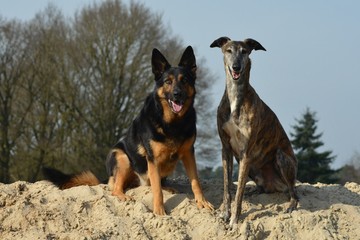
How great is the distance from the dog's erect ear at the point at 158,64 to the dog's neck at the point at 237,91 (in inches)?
38.8

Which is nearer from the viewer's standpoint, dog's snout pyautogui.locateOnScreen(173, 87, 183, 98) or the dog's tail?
dog's snout pyautogui.locateOnScreen(173, 87, 183, 98)

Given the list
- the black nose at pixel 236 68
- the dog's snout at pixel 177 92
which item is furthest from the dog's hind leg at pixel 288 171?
the dog's snout at pixel 177 92

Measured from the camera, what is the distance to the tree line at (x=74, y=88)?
993 inches

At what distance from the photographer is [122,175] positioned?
8719 millimetres

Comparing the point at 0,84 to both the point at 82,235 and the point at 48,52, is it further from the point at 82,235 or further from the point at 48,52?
the point at 82,235

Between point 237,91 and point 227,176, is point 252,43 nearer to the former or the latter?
point 237,91

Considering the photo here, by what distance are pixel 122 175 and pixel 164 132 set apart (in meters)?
1.05

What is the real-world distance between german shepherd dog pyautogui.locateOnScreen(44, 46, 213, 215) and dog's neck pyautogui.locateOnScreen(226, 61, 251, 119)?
63 cm

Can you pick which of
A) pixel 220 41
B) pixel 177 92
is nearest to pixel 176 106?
pixel 177 92

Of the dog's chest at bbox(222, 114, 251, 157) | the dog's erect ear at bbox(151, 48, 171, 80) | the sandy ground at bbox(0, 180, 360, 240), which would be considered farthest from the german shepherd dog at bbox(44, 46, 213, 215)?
the dog's chest at bbox(222, 114, 251, 157)

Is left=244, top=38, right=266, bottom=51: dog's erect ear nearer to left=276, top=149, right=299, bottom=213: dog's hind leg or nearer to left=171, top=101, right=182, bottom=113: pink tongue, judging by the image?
left=171, top=101, right=182, bottom=113: pink tongue

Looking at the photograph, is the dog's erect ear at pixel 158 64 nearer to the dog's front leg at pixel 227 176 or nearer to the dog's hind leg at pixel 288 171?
the dog's front leg at pixel 227 176

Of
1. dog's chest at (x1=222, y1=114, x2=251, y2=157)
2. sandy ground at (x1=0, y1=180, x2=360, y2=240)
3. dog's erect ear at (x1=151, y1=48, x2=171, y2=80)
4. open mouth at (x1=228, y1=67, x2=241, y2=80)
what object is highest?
dog's erect ear at (x1=151, y1=48, x2=171, y2=80)

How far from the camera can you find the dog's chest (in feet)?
25.5
